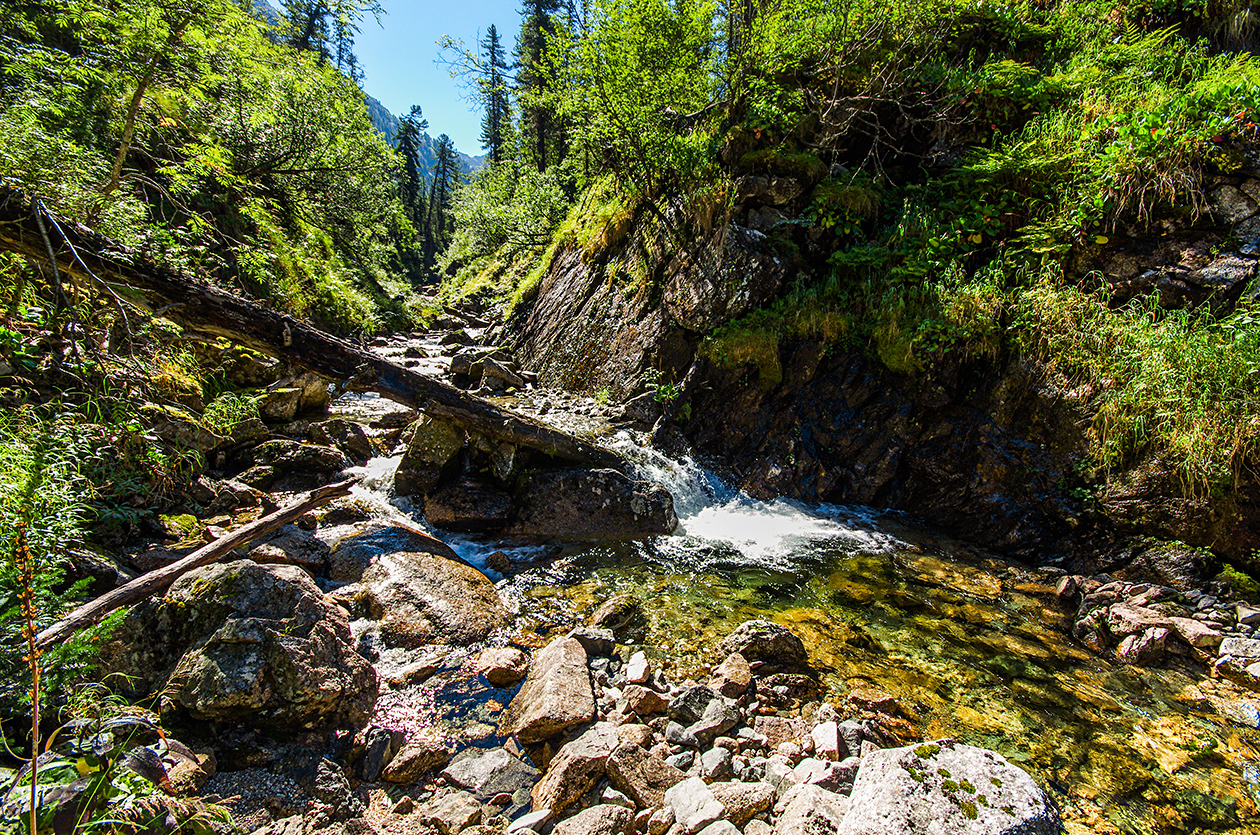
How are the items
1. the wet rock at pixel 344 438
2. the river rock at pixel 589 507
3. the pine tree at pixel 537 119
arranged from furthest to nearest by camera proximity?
the pine tree at pixel 537 119
the wet rock at pixel 344 438
the river rock at pixel 589 507

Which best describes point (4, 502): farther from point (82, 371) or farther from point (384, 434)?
point (384, 434)

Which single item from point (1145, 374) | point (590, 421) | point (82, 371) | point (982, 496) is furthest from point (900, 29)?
point (82, 371)

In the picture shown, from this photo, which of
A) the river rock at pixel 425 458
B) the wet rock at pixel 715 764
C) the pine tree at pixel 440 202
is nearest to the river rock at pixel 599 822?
the wet rock at pixel 715 764

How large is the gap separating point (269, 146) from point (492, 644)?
17.0 m

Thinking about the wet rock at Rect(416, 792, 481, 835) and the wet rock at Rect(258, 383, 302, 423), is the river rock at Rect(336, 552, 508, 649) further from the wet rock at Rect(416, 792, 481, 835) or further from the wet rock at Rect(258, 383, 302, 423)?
the wet rock at Rect(258, 383, 302, 423)

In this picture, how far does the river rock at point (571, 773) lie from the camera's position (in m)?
2.66

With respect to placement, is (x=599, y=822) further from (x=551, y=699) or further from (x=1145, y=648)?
(x=1145, y=648)

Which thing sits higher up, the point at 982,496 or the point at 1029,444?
the point at 1029,444

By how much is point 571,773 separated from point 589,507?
4.12 meters

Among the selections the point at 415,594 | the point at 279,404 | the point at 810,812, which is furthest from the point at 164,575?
the point at 279,404

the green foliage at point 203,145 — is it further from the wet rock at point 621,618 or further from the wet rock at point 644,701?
the wet rock at point 644,701

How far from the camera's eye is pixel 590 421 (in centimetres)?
967

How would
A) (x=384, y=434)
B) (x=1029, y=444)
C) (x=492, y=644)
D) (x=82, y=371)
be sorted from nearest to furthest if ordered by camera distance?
1. (x=82, y=371)
2. (x=492, y=644)
3. (x=1029, y=444)
4. (x=384, y=434)

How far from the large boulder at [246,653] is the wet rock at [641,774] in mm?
1809
